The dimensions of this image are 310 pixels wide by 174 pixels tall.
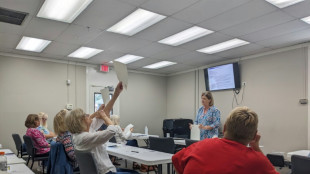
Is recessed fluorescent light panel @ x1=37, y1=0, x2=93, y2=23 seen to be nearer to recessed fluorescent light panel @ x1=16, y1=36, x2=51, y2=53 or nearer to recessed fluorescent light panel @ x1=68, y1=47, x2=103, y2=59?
recessed fluorescent light panel @ x1=16, y1=36, x2=51, y2=53

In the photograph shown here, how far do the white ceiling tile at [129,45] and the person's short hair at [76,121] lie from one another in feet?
10.1

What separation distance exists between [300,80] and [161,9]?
3.64m

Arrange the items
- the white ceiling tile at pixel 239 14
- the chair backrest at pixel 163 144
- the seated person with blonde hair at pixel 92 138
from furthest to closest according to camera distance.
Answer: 1. the white ceiling tile at pixel 239 14
2. the chair backrest at pixel 163 144
3. the seated person with blonde hair at pixel 92 138

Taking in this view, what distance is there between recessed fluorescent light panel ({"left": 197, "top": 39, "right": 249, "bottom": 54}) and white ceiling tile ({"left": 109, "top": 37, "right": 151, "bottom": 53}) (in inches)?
59.1

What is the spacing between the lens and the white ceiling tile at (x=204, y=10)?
3.48 meters

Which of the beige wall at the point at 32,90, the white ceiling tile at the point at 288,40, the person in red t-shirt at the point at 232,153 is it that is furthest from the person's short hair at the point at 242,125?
the beige wall at the point at 32,90

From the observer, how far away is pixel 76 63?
7258 millimetres

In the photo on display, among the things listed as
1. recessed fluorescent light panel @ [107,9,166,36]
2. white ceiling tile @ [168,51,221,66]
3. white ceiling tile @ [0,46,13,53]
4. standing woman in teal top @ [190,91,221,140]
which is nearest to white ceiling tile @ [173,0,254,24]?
recessed fluorescent light panel @ [107,9,166,36]

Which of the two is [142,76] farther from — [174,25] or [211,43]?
[174,25]

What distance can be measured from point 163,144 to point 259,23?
2636mm

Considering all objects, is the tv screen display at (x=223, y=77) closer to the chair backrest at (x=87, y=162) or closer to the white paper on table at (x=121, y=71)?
the white paper on table at (x=121, y=71)

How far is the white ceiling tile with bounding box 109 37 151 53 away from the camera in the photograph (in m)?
5.29

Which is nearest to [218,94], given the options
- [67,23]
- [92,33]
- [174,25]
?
[174,25]

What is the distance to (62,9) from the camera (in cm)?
375
